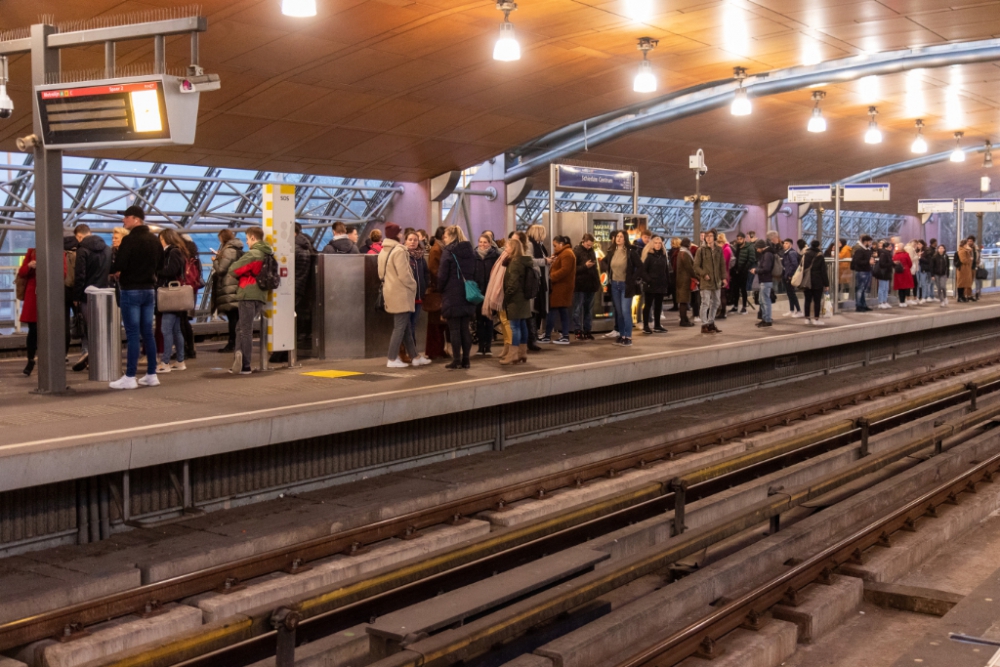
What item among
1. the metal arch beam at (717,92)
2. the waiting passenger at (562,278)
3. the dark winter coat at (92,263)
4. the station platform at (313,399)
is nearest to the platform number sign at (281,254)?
the station platform at (313,399)

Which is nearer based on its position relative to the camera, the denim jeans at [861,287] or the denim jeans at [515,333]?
the denim jeans at [515,333]

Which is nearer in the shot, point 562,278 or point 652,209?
point 562,278

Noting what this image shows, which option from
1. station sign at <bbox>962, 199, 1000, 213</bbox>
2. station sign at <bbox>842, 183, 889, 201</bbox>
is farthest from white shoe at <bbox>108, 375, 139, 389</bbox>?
station sign at <bbox>962, 199, 1000, 213</bbox>

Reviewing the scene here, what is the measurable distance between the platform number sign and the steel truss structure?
11.6 m

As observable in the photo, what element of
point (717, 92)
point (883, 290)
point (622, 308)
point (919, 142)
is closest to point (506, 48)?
point (622, 308)

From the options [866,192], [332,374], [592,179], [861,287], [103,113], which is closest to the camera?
[103,113]

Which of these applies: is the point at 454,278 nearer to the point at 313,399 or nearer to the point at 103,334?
the point at 313,399

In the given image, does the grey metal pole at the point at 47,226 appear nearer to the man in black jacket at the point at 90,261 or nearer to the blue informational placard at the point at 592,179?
the man in black jacket at the point at 90,261

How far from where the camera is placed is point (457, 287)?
506 inches

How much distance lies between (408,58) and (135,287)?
27.6 feet

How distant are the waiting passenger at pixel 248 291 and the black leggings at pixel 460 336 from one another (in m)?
2.27

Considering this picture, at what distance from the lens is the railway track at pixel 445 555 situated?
616 cm

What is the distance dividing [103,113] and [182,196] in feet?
56.7

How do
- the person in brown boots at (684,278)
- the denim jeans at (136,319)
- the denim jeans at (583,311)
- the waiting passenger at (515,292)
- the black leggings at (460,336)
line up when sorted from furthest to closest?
the person in brown boots at (684,278), the denim jeans at (583,311), the waiting passenger at (515,292), the black leggings at (460,336), the denim jeans at (136,319)
